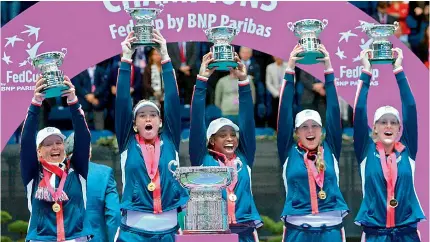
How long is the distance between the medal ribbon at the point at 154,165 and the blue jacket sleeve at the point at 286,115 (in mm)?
775

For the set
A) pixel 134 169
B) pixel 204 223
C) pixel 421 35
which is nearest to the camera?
pixel 204 223

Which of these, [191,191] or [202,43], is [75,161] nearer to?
[191,191]

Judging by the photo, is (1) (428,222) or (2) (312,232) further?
(1) (428,222)

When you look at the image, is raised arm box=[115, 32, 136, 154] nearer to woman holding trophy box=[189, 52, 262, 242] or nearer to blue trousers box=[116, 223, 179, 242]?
woman holding trophy box=[189, 52, 262, 242]

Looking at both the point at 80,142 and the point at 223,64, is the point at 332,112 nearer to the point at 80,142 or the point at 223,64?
the point at 223,64

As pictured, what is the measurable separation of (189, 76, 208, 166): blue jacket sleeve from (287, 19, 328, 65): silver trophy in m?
0.64

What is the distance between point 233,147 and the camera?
29.5 feet

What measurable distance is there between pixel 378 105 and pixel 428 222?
0.89 metres

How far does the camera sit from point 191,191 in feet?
26.6

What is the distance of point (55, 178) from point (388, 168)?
203 cm

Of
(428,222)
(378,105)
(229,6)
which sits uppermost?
(229,6)

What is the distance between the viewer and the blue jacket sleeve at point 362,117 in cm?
891

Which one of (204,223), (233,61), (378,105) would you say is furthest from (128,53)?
(378,105)

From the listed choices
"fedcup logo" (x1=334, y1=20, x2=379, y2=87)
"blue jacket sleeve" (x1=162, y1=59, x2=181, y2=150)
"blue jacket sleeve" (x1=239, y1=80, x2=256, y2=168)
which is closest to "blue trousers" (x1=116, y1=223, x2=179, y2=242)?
"blue jacket sleeve" (x1=162, y1=59, x2=181, y2=150)
